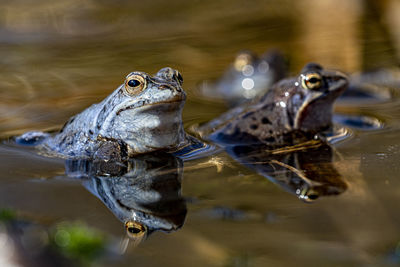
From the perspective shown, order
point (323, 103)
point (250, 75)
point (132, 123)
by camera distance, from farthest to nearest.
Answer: point (250, 75), point (323, 103), point (132, 123)

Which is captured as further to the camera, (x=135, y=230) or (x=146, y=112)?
(x=146, y=112)

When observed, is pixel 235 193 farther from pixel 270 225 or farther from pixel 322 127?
pixel 322 127

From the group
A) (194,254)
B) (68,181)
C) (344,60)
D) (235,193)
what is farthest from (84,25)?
(194,254)

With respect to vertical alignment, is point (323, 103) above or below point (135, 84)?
below

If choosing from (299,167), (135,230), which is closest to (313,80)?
(299,167)

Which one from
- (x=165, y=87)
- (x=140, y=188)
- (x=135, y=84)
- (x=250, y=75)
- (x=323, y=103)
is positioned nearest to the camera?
(x=140, y=188)

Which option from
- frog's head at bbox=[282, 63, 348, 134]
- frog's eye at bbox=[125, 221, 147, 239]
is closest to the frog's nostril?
frog's eye at bbox=[125, 221, 147, 239]

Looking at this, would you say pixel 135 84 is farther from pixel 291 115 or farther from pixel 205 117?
pixel 205 117
